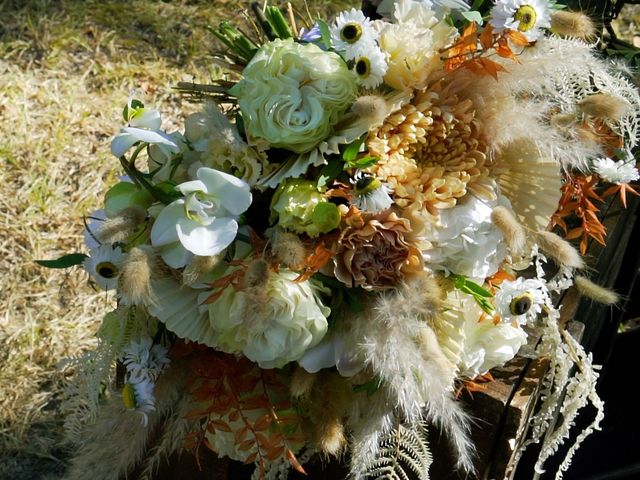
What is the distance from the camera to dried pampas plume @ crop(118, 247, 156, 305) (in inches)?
38.9

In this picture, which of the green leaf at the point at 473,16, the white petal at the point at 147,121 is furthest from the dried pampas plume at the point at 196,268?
the green leaf at the point at 473,16

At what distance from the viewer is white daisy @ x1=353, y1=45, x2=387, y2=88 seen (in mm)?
1094

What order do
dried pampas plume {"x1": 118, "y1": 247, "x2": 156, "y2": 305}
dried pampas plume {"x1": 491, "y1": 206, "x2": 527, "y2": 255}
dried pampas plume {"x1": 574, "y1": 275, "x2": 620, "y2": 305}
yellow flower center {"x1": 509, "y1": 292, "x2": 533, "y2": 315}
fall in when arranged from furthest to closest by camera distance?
dried pampas plume {"x1": 574, "y1": 275, "x2": 620, "y2": 305}
yellow flower center {"x1": 509, "y1": 292, "x2": 533, "y2": 315}
dried pampas plume {"x1": 491, "y1": 206, "x2": 527, "y2": 255}
dried pampas plume {"x1": 118, "y1": 247, "x2": 156, "y2": 305}

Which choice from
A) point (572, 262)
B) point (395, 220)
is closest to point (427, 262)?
point (395, 220)

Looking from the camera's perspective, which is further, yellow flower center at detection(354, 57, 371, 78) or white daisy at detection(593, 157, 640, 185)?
white daisy at detection(593, 157, 640, 185)

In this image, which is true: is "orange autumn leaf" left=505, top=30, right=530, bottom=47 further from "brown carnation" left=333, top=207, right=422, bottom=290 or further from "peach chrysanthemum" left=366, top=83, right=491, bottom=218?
"brown carnation" left=333, top=207, right=422, bottom=290

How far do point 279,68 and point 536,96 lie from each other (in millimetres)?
397

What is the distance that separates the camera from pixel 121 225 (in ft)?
3.55

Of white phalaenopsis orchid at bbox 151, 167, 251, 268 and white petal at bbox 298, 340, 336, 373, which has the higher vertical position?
white phalaenopsis orchid at bbox 151, 167, 251, 268

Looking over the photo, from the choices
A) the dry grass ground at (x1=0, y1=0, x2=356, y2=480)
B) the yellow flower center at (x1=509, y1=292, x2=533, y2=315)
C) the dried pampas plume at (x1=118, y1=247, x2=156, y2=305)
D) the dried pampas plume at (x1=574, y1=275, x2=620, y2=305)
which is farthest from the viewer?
the dry grass ground at (x1=0, y1=0, x2=356, y2=480)

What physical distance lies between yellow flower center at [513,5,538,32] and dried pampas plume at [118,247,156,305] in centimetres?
57

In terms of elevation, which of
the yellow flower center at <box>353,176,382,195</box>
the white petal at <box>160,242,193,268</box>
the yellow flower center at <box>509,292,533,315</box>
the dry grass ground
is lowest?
the dry grass ground

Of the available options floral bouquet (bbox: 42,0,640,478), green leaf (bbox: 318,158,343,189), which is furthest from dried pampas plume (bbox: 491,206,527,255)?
green leaf (bbox: 318,158,343,189)

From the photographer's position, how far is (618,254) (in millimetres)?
1985
